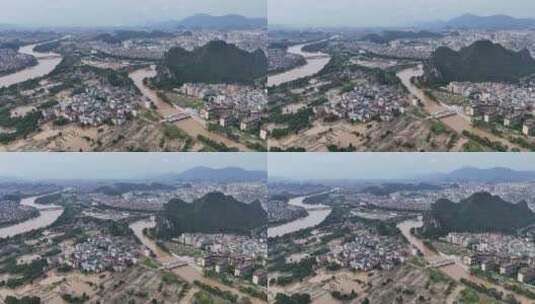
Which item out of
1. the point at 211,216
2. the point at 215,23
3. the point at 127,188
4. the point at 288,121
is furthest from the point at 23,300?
the point at 215,23

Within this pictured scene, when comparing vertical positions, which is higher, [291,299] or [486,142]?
[486,142]

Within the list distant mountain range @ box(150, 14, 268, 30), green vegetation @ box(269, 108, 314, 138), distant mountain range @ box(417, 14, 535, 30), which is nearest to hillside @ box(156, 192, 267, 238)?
green vegetation @ box(269, 108, 314, 138)

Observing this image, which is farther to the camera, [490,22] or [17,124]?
[490,22]

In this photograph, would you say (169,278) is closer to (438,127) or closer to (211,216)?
(211,216)

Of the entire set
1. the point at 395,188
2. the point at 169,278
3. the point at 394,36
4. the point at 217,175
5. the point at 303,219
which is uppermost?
the point at 394,36

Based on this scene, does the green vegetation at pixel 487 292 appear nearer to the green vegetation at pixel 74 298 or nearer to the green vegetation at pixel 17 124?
the green vegetation at pixel 74 298

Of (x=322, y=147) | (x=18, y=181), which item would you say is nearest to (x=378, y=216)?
(x=322, y=147)

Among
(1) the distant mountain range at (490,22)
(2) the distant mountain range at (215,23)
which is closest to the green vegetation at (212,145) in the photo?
(2) the distant mountain range at (215,23)

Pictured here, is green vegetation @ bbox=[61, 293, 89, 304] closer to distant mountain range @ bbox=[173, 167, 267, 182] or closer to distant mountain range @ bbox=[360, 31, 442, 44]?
distant mountain range @ bbox=[173, 167, 267, 182]
